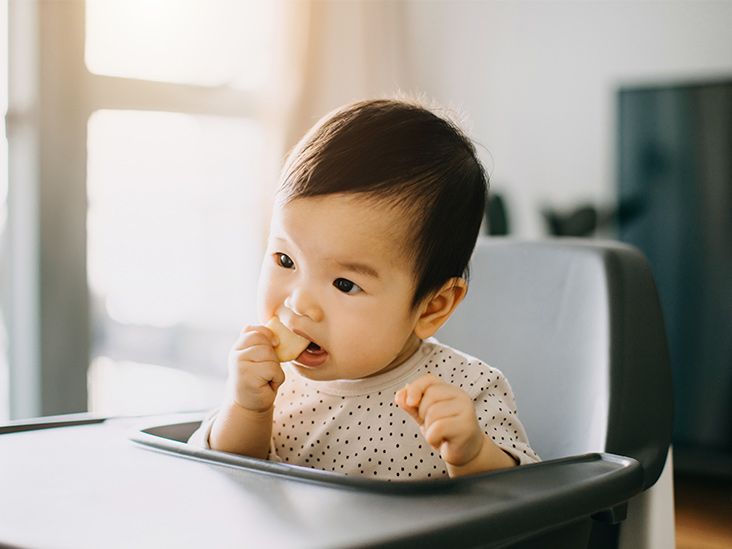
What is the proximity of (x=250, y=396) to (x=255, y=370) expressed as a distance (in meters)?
0.03

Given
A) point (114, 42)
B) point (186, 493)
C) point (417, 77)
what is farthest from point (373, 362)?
point (417, 77)

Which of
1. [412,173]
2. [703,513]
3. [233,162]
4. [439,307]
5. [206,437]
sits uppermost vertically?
[233,162]

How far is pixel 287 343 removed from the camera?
789 mm

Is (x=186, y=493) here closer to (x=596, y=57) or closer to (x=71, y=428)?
(x=71, y=428)

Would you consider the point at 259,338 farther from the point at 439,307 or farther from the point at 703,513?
the point at 703,513

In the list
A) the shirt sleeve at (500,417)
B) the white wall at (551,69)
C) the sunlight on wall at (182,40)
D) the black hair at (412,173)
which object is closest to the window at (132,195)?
the sunlight on wall at (182,40)

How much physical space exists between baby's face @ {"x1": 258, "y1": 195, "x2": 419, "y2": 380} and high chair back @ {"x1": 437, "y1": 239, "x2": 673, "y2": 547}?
24cm

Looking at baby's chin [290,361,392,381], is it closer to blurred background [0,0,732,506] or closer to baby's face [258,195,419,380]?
baby's face [258,195,419,380]

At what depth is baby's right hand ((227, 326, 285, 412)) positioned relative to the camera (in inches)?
30.9

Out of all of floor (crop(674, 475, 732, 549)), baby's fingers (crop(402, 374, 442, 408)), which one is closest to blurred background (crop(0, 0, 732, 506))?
floor (crop(674, 475, 732, 549))

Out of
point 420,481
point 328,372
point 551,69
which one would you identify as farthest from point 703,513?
point 420,481

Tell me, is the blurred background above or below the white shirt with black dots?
above

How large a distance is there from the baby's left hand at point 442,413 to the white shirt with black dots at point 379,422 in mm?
95

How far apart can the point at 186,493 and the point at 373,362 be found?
0.25 metres
